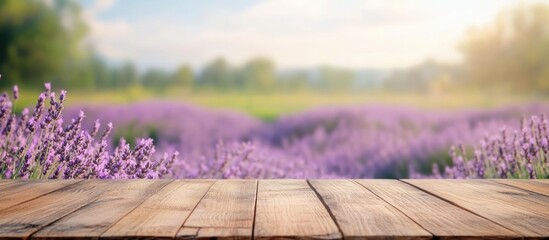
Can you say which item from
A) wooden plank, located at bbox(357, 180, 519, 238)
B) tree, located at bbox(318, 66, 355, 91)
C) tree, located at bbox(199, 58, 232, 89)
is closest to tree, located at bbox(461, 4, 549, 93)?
tree, located at bbox(318, 66, 355, 91)

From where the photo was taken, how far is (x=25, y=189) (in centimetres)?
163

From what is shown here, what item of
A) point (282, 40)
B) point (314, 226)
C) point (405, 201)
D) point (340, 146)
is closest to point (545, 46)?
point (340, 146)

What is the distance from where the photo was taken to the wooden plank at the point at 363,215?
104cm

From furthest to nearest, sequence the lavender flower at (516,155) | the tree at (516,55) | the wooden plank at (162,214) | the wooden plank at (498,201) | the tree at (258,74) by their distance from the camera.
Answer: the tree at (516,55), the tree at (258,74), the lavender flower at (516,155), the wooden plank at (498,201), the wooden plank at (162,214)

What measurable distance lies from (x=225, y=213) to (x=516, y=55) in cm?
313

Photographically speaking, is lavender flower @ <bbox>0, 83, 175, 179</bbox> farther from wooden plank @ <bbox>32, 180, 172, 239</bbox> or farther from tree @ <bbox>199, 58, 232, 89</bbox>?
tree @ <bbox>199, 58, 232, 89</bbox>

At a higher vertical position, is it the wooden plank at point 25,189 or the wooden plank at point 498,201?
the wooden plank at point 25,189

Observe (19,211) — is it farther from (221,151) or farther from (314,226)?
(221,151)

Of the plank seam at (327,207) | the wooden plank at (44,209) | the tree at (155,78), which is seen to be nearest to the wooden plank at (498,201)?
the plank seam at (327,207)

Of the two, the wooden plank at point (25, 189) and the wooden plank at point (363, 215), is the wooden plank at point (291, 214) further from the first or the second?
the wooden plank at point (25, 189)

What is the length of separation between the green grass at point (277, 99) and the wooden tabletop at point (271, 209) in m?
1.58

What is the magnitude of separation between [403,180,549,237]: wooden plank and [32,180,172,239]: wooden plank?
2.48 feet

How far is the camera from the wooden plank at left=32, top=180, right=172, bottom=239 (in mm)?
1033

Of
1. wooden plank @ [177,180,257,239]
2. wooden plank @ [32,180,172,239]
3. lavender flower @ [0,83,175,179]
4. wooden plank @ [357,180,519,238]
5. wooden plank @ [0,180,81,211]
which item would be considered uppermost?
lavender flower @ [0,83,175,179]
